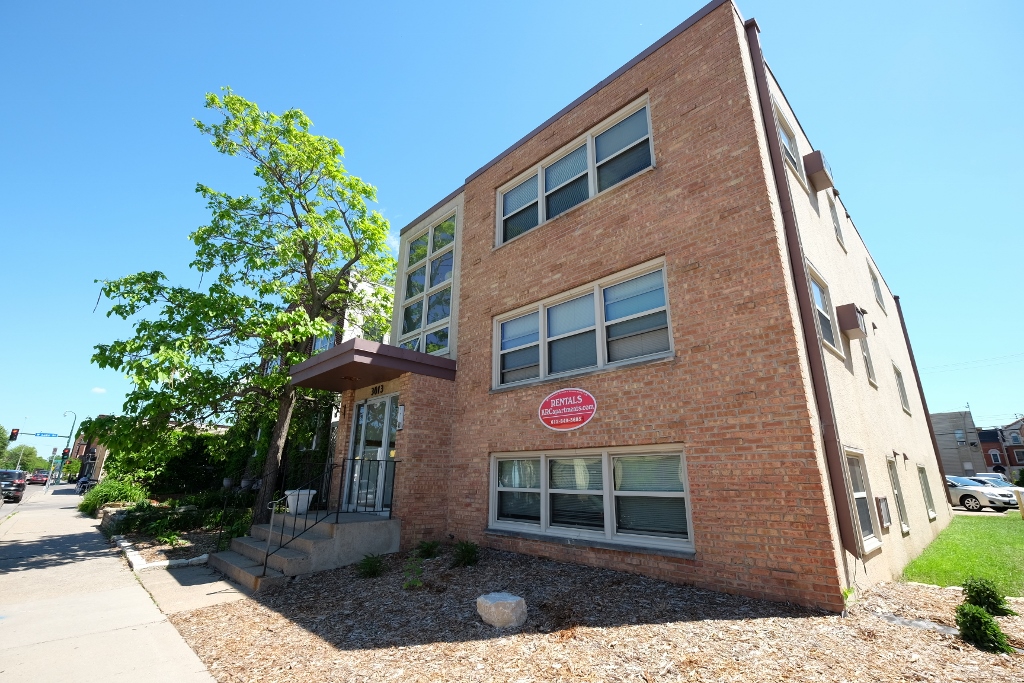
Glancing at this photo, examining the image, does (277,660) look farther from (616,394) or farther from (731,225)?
(731,225)

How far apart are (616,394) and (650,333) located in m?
1.04

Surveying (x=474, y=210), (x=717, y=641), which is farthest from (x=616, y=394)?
(x=474, y=210)

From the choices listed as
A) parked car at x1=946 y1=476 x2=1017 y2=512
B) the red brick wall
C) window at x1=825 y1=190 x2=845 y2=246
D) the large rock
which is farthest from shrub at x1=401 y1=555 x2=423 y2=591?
parked car at x1=946 y1=476 x2=1017 y2=512

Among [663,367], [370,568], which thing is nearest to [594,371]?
[663,367]

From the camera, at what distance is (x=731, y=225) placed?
20.2ft

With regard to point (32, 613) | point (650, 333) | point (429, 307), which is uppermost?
point (429, 307)

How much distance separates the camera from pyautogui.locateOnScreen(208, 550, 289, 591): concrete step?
6.70 m

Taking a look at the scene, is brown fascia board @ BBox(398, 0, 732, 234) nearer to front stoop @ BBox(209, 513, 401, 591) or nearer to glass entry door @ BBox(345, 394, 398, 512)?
glass entry door @ BBox(345, 394, 398, 512)

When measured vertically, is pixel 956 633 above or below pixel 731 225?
below

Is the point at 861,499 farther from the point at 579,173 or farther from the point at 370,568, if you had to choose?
the point at 370,568

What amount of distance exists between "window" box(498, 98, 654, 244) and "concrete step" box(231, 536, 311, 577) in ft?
22.9

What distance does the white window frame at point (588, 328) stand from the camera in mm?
6770

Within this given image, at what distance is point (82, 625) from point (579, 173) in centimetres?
962

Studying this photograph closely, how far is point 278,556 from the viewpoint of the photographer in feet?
23.8
